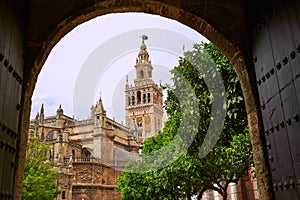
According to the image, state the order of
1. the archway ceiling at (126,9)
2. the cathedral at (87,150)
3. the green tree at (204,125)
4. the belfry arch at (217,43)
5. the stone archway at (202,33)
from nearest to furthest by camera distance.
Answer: the belfry arch at (217,43) < the stone archway at (202,33) < the archway ceiling at (126,9) < the green tree at (204,125) < the cathedral at (87,150)

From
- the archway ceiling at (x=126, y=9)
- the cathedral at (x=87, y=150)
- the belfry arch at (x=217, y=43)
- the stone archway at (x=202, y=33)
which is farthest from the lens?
the cathedral at (x=87, y=150)

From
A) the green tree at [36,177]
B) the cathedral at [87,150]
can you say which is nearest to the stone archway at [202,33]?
the green tree at [36,177]

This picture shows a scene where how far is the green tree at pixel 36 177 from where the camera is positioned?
18734 millimetres

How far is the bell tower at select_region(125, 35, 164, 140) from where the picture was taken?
71.8 m

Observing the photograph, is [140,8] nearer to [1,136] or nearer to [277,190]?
[1,136]

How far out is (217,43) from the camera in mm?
3857

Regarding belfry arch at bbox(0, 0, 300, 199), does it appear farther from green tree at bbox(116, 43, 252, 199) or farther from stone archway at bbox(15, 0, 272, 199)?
green tree at bbox(116, 43, 252, 199)

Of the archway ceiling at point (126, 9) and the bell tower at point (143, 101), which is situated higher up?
the bell tower at point (143, 101)

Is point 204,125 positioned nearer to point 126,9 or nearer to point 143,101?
point 126,9

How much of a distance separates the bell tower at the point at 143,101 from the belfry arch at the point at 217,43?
2597 inches

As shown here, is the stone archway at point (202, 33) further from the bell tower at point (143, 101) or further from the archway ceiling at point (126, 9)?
the bell tower at point (143, 101)

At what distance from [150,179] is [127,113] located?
5951cm

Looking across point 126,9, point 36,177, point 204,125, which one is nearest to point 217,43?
point 126,9

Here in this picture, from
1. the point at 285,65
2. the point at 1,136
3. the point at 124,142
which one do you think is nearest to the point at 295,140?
the point at 285,65
